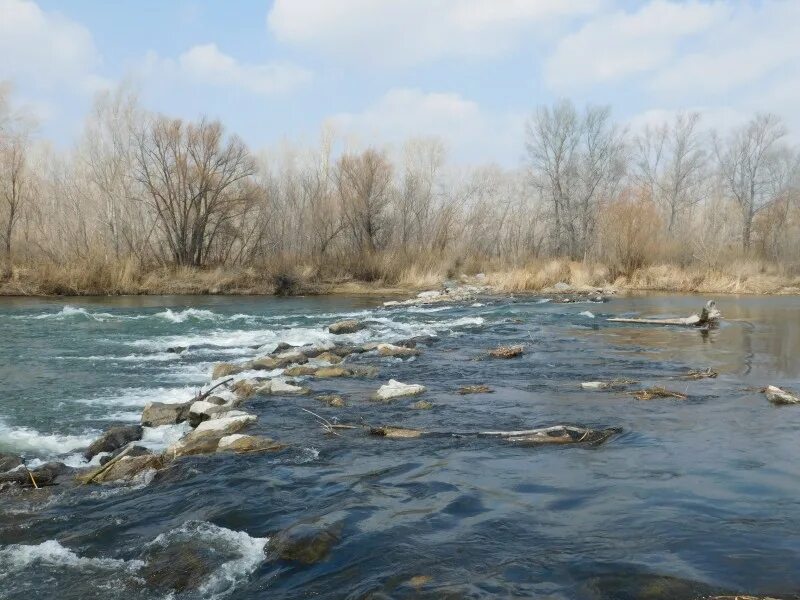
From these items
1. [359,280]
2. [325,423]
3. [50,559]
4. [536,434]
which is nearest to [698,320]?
[536,434]

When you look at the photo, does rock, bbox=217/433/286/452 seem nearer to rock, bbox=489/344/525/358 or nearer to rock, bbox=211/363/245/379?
rock, bbox=211/363/245/379

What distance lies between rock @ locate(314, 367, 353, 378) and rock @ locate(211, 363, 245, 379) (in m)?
1.41

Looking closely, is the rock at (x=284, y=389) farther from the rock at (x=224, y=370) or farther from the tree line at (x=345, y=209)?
the tree line at (x=345, y=209)


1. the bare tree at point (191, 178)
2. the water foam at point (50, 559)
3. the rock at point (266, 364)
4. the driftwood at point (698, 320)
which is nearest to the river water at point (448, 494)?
the water foam at point (50, 559)

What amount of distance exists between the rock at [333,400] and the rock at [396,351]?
Result: 12.0ft

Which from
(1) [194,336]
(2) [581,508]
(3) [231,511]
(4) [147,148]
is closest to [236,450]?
(3) [231,511]

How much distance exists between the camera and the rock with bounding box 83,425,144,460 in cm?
647

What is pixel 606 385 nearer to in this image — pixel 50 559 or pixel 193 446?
pixel 193 446

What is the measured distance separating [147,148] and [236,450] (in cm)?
3257

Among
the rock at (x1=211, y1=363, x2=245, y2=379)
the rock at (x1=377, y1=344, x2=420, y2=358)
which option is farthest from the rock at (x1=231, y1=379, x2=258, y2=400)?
the rock at (x1=377, y1=344, x2=420, y2=358)

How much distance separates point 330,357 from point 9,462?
6.33 metres

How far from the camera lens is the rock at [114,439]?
647 cm

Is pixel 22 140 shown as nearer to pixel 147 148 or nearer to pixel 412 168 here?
pixel 147 148

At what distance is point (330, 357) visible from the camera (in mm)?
11797
